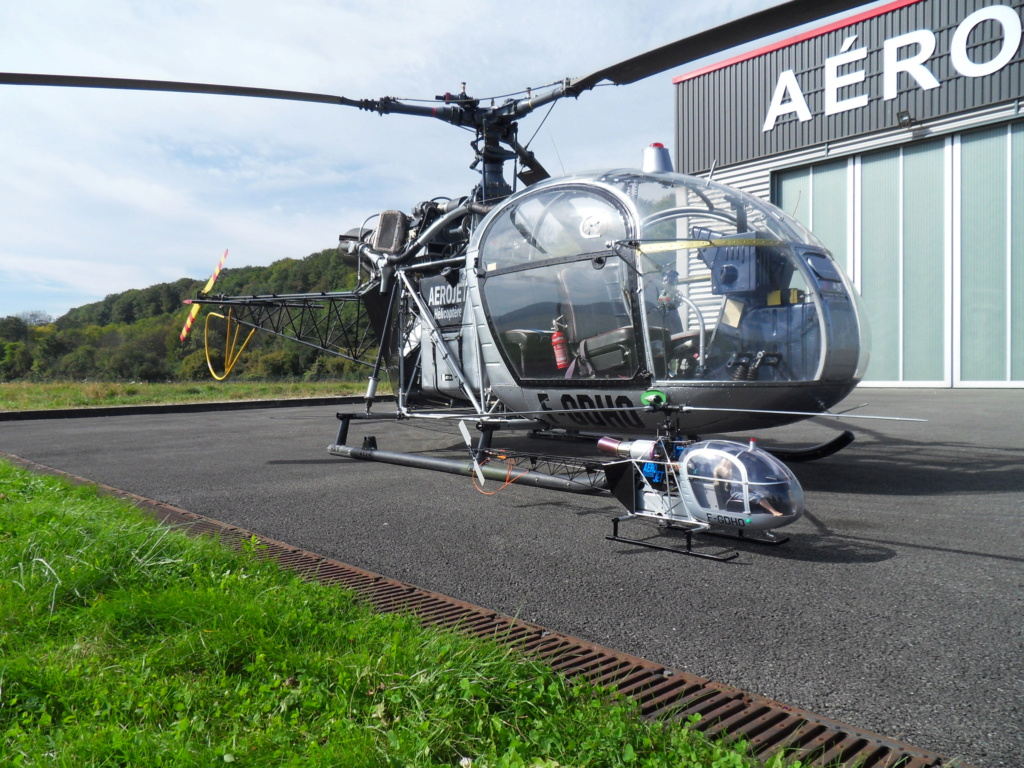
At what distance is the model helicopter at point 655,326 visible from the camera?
4242mm

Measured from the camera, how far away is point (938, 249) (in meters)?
16.1

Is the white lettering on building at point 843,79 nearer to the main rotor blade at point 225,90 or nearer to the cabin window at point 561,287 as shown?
the main rotor blade at point 225,90

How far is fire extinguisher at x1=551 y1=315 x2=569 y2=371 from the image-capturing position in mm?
5918

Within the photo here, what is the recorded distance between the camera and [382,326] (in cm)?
903

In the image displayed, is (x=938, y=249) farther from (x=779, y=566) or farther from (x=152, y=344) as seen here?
(x=152, y=344)

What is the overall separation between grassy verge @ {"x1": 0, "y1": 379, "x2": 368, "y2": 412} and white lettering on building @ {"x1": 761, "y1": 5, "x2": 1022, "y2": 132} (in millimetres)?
13757

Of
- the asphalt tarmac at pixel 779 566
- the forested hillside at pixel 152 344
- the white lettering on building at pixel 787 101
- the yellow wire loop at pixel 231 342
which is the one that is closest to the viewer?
the asphalt tarmac at pixel 779 566

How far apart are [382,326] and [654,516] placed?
5506mm

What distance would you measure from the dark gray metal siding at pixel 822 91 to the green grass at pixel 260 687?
17.5m

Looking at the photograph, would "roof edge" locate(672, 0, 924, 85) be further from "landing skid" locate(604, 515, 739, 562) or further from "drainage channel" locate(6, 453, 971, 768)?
"drainage channel" locate(6, 453, 971, 768)

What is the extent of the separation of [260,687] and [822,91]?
754 inches

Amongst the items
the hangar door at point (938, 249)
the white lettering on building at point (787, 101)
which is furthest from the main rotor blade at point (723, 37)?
the white lettering on building at point (787, 101)

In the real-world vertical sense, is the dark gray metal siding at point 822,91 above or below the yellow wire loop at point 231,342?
above

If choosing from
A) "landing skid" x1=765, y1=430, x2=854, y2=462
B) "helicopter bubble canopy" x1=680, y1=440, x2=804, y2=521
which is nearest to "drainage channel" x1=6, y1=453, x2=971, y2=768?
"helicopter bubble canopy" x1=680, y1=440, x2=804, y2=521
